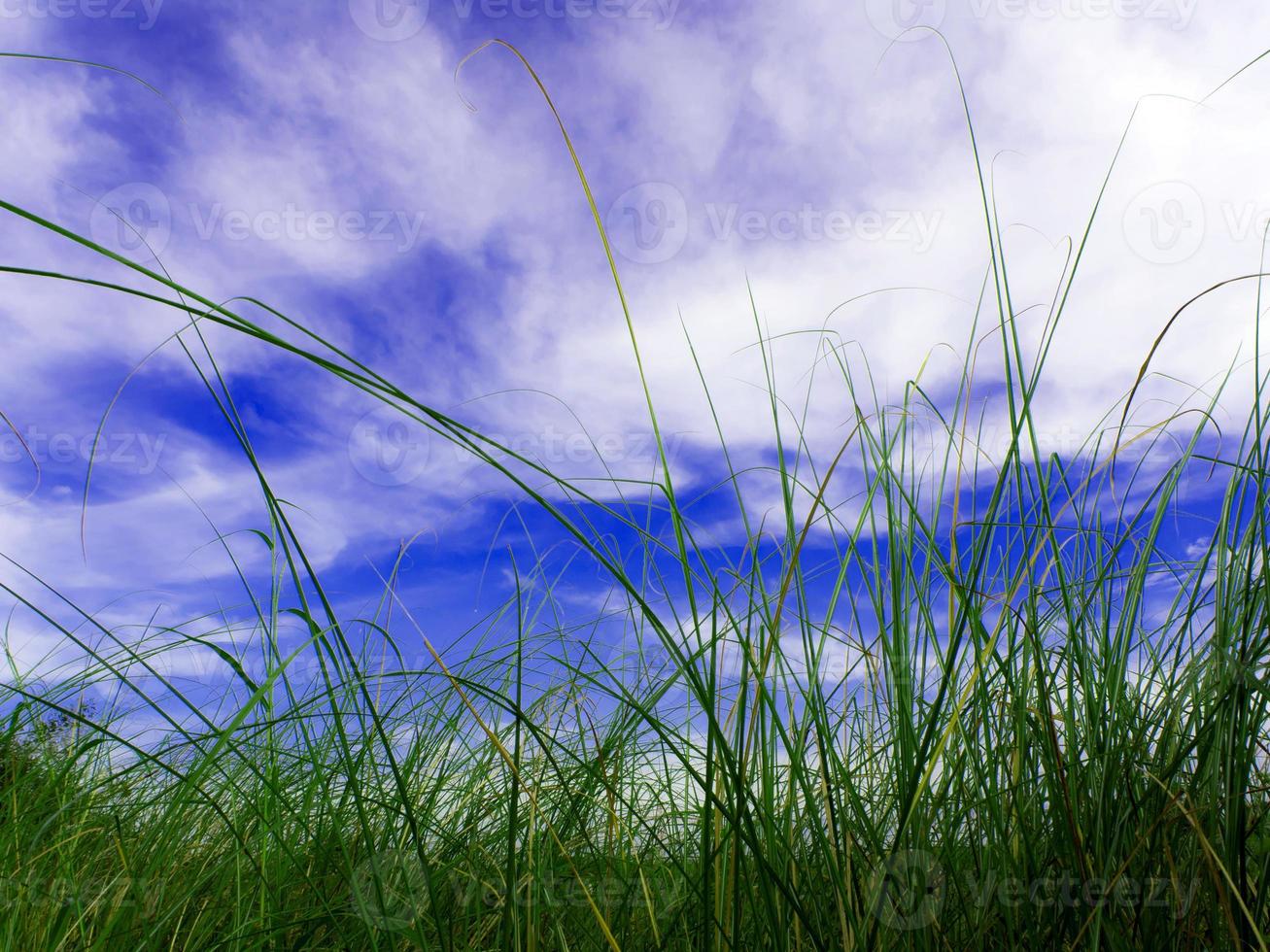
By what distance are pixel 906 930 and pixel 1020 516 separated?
2.37ft

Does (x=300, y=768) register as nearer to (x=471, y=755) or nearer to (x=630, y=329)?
(x=471, y=755)

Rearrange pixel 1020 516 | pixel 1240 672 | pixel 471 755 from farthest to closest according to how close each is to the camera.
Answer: pixel 471 755 → pixel 1020 516 → pixel 1240 672

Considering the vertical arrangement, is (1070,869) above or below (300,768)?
below

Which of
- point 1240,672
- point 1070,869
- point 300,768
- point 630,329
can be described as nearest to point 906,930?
point 1070,869

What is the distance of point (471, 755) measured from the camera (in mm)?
2641

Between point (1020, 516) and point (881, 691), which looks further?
point (881, 691)

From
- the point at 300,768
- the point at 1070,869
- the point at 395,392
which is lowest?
the point at 1070,869

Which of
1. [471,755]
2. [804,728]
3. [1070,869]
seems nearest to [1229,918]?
[1070,869]

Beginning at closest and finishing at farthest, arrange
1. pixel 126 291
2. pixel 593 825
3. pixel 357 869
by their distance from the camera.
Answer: pixel 126 291 < pixel 357 869 < pixel 593 825

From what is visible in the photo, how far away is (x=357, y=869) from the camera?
7.00 ft

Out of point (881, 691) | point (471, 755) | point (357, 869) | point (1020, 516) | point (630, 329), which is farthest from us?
point (471, 755)

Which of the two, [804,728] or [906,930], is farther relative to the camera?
[804,728]

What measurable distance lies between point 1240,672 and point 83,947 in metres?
1.99

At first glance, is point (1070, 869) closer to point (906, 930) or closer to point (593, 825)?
point (906, 930)
